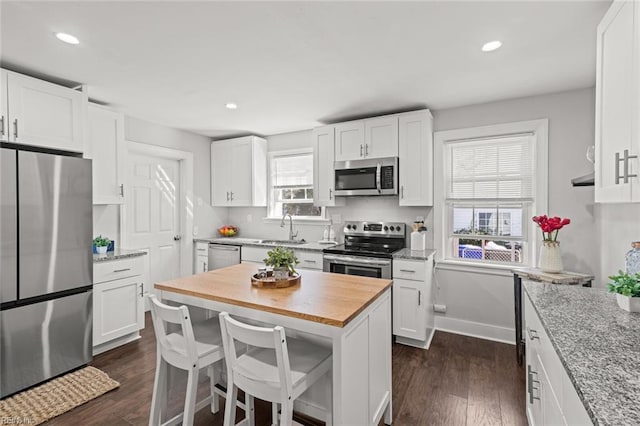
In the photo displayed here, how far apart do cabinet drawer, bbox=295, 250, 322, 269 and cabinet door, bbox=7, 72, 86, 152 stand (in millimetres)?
2456

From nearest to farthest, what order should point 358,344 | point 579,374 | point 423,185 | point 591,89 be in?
1. point 579,374
2. point 358,344
3. point 591,89
4. point 423,185

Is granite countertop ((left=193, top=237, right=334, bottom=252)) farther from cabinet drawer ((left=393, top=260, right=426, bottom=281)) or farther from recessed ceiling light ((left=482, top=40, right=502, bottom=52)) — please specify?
recessed ceiling light ((left=482, top=40, right=502, bottom=52))

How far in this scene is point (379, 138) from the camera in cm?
361

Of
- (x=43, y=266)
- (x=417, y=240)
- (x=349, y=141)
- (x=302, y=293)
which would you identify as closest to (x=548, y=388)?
(x=302, y=293)

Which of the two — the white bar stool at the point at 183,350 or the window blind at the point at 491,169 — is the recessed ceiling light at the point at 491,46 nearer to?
the window blind at the point at 491,169

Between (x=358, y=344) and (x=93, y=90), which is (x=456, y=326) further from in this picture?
(x=93, y=90)

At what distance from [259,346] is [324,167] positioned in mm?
2870

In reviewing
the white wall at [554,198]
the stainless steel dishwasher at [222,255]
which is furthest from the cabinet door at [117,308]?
the white wall at [554,198]

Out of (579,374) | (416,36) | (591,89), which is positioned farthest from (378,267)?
(591,89)

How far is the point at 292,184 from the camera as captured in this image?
4668mm

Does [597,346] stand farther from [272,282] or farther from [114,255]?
[114,255]

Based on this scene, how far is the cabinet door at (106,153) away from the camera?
3.10 metres

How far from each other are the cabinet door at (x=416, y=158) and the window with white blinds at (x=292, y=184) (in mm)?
1418

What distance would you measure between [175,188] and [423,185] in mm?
3445
